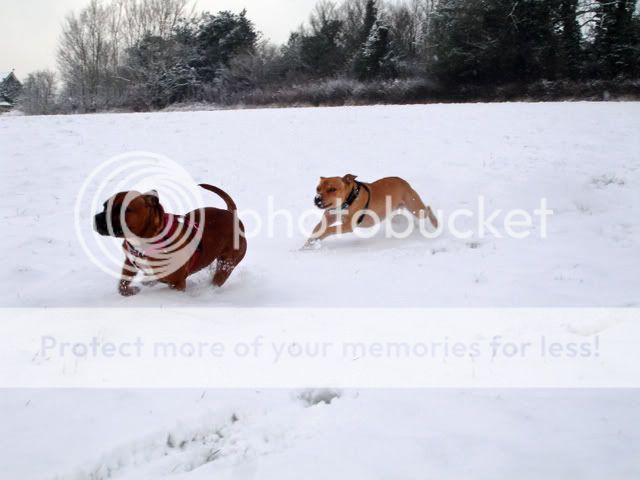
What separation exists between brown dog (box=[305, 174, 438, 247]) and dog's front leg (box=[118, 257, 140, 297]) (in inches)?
104

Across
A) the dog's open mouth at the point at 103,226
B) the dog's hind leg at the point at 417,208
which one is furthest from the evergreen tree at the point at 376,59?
the dog's open mouth at the point at 103,226

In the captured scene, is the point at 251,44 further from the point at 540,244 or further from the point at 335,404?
the point at 335,404

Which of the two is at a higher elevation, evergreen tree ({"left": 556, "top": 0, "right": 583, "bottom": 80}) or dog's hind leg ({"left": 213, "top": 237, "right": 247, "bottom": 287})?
evergreen tree ({"left": 556, "top": 0, "right": 583, "bottom": 80})

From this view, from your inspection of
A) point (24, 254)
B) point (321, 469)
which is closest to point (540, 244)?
point (321, 469)

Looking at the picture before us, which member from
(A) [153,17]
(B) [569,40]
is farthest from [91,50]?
(B) [569,40]

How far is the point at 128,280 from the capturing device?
12.9ft

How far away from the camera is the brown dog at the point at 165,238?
11.9ft

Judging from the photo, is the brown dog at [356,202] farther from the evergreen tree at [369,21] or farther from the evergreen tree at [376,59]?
the evergreen tree at [369,21]

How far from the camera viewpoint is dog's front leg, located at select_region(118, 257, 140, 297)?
3.89 meters

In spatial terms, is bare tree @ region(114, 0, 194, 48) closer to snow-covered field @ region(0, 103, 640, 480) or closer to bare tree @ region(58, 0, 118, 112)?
bare tree @ region(58, 0, 118, 112)

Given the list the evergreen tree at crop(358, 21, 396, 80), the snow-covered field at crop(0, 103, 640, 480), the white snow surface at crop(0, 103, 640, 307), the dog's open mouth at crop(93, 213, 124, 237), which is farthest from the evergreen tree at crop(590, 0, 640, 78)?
the dog's open mouth at crop(93, 213, 124, 237)

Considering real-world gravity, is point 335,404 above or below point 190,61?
below

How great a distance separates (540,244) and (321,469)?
4396mm

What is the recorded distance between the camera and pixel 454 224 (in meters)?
6.57
